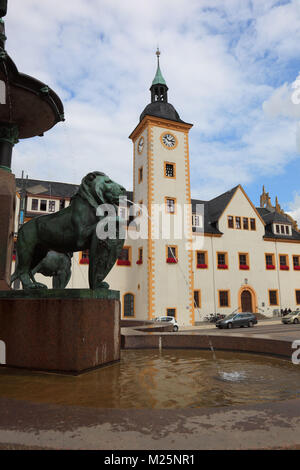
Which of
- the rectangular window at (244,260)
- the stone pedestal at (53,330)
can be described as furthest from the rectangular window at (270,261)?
the stone pedestal at (53,330)

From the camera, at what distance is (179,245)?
3206cm

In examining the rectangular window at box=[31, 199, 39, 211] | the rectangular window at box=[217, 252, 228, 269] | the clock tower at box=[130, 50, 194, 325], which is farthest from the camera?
the rectangular window at box=[217, 252, 228, 269]

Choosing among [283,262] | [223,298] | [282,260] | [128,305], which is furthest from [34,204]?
[283,262]

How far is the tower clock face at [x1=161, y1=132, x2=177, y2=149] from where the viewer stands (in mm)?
33938

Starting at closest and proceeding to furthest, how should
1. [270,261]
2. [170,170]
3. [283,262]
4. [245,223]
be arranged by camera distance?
[170,170] → [245,223] → [270,261] → [283,262]

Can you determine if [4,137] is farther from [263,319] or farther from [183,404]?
[263,319]

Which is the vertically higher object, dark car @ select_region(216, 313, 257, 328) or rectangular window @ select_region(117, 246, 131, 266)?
rectangular window @ select_region(117, 246, 131, 266)

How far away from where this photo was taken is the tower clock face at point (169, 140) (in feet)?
111

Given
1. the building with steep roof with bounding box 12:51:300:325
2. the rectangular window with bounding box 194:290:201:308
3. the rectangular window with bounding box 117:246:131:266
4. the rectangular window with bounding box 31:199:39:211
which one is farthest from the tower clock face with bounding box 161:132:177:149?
the rectangular window with bounding box 194:290:201:308

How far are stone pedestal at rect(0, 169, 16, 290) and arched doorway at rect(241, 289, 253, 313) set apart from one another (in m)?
32.7

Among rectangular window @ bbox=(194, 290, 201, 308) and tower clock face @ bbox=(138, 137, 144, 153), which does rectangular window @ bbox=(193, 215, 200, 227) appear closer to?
rectangular window @ bbox=(194, 290, 201, 308)

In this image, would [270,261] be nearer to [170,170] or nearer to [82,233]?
[170,170]

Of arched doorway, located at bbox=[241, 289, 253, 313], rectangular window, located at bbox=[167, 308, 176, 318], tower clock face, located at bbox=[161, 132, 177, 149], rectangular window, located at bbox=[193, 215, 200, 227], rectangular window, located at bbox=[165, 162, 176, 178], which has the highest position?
tower clock face, located at bbox=[161, 132, 177, 149]

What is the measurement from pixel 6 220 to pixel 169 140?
95.5ft
